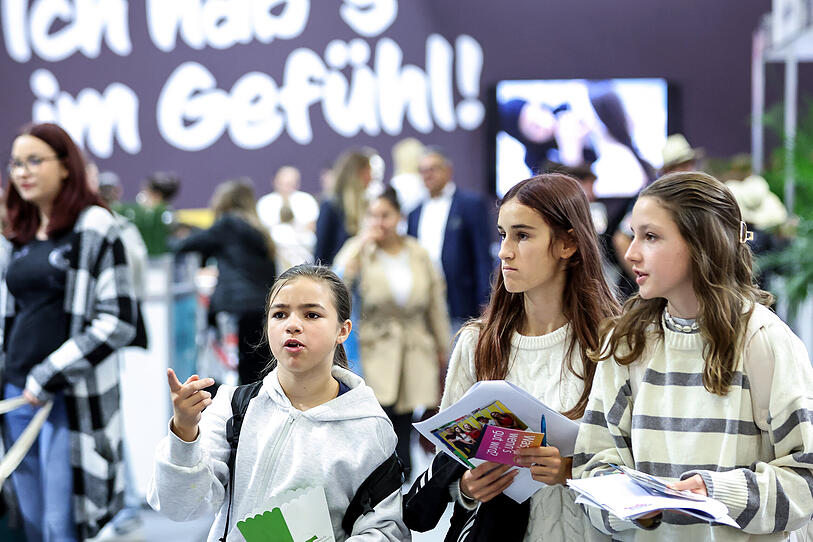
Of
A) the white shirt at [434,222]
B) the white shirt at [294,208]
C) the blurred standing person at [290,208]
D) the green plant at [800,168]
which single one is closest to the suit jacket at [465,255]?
the white shirt at [434,222]

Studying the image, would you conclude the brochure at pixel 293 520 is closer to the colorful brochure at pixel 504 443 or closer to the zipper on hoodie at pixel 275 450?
the zipper on hoodie at pixel 275 450

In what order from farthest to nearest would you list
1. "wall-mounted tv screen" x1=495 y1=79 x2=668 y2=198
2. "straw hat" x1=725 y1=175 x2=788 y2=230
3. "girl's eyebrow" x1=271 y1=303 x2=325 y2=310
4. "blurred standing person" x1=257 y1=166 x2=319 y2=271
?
A: "wall-mounted tv screen" x1=495 y1=79 x2=668 y2=198 < "blurred standing person" x1=257 y1=166 x2=319 y2=271 < "straw hat" x1=725 y1=175 x2=788 y2=230 < "girl's eyebrow" x1=271 y1=303 x2=325 y2=310

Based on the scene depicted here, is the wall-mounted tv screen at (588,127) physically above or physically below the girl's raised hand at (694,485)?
above

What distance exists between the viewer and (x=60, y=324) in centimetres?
315

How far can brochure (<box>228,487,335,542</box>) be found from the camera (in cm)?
185

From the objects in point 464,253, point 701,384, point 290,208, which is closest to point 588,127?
point 290,208

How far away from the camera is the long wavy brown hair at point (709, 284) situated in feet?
5.91

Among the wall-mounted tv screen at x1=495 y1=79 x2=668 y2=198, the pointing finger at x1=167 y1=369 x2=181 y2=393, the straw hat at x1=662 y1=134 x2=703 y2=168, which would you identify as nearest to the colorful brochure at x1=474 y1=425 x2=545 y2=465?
the pointing finger at x1=167 y1=369 x2=181 y2=393

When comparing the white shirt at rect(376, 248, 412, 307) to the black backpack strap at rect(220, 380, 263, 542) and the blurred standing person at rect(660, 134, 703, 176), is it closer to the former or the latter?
the blurred standing person at rect(660, 134, 703, 176)

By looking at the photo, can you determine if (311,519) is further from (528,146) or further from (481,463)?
(528,146)

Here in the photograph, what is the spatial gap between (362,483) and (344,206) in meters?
3.58

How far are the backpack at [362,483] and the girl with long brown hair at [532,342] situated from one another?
0.11 m

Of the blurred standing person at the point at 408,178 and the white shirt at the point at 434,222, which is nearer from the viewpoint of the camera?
the white shirt at the point at 434,222

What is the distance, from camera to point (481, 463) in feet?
6.47
